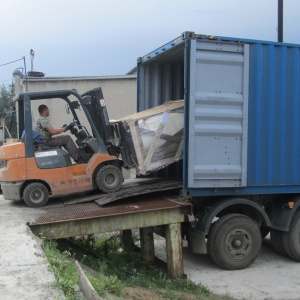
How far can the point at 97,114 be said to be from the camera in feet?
24.0

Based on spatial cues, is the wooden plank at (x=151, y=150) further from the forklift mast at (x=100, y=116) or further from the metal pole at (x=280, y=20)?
the metal pole at (x=280, y=20)

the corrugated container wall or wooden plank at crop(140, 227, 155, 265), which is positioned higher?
the corrugated container wall

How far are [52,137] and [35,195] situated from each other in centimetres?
106

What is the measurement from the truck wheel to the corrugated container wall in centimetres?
51

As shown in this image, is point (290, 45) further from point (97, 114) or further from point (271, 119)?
point (97, 114)

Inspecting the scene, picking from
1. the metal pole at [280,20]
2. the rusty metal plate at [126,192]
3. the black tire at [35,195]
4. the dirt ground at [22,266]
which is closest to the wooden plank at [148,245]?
the rusty metal plate at [126,192]

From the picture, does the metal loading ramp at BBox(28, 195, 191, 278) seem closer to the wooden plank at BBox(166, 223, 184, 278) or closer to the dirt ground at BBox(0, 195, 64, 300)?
the wooden plank at BBox(166, 223, 184, 278)

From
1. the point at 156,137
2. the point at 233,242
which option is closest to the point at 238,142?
the point at 156,137

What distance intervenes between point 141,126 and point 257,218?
2.46m

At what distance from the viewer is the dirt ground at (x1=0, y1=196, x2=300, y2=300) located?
362cm

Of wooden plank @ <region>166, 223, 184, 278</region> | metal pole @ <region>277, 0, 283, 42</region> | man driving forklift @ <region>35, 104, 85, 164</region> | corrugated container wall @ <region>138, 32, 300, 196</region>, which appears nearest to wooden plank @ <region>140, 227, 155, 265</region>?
wooden plank @ <region>166, 223, 184, 278</region>

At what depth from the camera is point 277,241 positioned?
7.36m

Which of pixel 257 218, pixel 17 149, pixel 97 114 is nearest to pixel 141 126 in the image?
pixel 97 114

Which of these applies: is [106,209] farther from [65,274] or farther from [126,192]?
[65,274]
